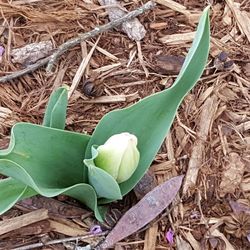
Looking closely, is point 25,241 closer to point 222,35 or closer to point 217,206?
point 217,206

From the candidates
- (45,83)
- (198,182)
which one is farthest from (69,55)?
(198,182)

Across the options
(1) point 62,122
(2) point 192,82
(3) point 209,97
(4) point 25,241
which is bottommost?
(4) point 25,241

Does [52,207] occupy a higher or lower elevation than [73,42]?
lower

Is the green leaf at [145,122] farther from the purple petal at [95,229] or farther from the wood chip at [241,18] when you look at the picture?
the wood chip at [241,18]

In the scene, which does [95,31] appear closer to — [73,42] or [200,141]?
[73,42]

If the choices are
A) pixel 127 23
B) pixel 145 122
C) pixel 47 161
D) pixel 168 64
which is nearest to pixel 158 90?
pixel 168 64

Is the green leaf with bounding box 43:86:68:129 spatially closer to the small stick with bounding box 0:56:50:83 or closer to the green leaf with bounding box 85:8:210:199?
the green leaf with bounding box 85:8:210:199

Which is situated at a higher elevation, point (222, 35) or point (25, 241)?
point (222, 35)

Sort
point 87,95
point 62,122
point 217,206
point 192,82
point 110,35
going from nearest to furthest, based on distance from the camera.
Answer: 1. point 192,82
2. point 62,122
3. point 217,206
4. point 87,95
5. point 110,35
